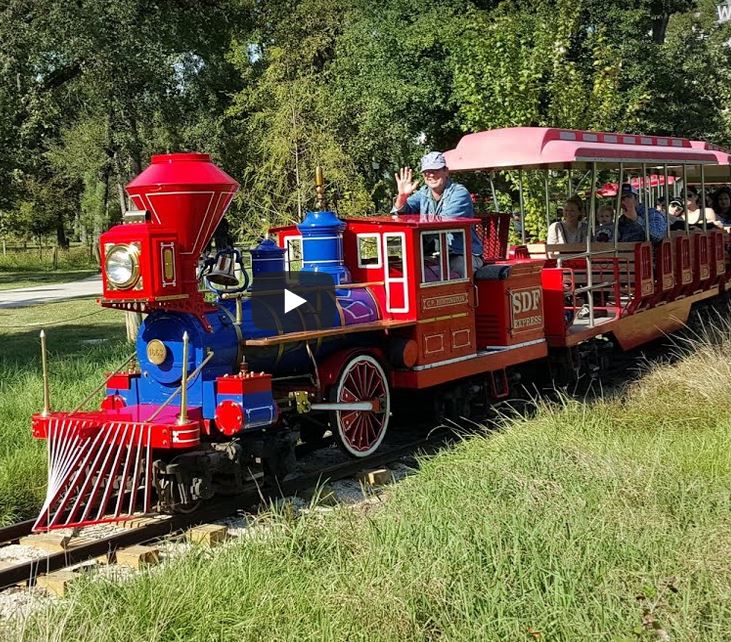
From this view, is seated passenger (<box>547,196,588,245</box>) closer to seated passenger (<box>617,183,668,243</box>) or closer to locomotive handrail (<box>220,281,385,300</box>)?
seated passenger (<box>617,183,668,243</box>)

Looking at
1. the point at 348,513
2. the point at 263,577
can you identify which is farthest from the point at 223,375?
the point at 263,577

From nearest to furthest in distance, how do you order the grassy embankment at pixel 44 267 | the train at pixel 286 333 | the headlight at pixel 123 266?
the headlight at pixel 123 266 < the train at pixel 286 333 < the grassy embankment at pixel 44 267

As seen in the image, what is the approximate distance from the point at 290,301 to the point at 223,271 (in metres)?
0.59

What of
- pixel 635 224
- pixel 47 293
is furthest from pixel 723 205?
pixel 47 293

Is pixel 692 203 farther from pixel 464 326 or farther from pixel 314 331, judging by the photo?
pixel 314 331

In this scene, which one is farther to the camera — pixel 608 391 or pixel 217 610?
pixel 608 391

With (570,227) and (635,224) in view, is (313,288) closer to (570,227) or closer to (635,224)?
(570,227)

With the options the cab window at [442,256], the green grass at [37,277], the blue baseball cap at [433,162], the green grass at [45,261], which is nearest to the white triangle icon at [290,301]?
the cab window at [442,256]

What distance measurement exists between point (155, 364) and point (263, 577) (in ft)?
8.15

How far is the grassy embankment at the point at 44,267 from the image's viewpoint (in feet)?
111

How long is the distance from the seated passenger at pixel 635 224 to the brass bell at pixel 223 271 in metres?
6.61

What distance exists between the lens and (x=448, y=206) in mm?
8672

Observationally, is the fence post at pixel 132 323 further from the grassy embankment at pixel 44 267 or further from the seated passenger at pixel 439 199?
the grassy embankment at pixel 44 267

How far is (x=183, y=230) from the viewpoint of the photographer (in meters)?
6.29
